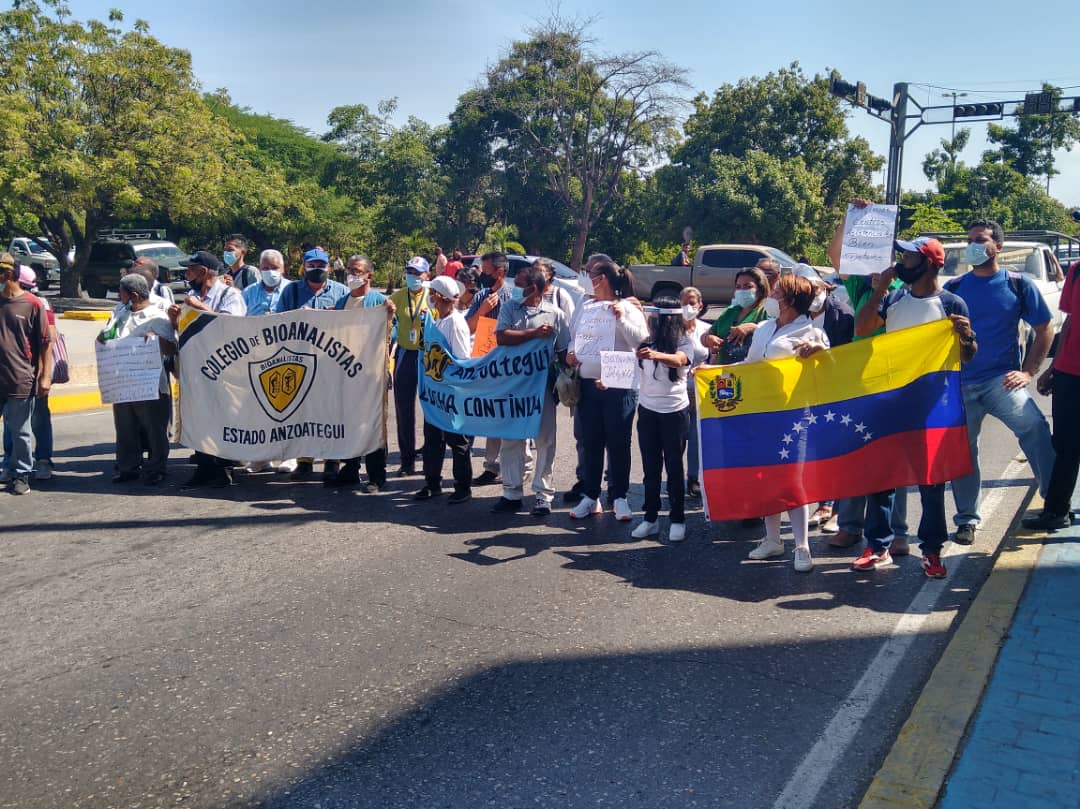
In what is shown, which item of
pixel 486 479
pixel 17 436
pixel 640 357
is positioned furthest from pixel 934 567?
pixel 17 436

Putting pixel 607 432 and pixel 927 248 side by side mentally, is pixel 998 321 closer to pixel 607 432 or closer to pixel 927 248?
pixel 927 248

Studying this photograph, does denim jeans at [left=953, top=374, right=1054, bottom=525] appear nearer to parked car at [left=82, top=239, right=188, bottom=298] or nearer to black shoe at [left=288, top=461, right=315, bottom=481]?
black shoe at [left=288, top=461, right=315, bottom=481]

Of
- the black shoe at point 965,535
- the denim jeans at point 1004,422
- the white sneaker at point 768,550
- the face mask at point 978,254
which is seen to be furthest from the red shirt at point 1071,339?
the white sneaker at point 768,550

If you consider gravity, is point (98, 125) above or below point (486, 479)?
above

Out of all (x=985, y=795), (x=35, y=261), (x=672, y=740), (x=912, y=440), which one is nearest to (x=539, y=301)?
(x=912, y=440)

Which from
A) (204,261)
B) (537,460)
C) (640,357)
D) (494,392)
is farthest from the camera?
(204,261)

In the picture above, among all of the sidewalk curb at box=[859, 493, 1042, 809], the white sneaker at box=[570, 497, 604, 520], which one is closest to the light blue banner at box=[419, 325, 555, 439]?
the white sneaker at box=[570, 497, 604, 520]

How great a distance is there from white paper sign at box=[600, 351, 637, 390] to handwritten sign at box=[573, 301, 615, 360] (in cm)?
20

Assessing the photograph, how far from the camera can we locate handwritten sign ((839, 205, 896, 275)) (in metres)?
5.89

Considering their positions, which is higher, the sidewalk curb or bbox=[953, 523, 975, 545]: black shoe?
bbox=[953, 523, 975, 545]: black shoe

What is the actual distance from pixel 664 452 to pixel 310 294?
3821 mm

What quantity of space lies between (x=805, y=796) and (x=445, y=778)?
131 centimetres

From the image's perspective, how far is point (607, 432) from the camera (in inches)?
287

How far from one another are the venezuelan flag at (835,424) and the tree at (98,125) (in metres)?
22.6
